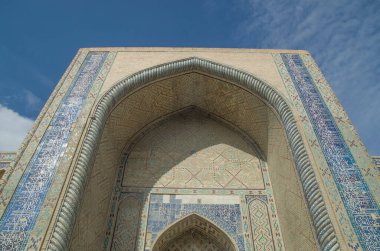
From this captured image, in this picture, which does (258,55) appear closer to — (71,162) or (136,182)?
(136,182)

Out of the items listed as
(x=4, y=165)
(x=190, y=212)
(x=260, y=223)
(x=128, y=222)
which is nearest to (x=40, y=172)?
(x=128, y=222)

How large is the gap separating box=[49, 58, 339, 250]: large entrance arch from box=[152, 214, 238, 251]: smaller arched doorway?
50.6 inches

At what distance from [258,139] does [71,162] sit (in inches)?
115

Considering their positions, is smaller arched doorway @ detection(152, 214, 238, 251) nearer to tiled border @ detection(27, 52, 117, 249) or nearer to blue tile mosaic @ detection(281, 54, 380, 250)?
tiled border @ detection(27, 52, 117, 249)

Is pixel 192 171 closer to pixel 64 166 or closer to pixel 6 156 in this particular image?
pixel 64 166

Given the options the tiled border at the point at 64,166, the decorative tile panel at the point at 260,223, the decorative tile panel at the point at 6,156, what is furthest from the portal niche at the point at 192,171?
the decorative tile panel at the point at 6,156

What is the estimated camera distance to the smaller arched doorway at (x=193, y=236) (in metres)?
4.17

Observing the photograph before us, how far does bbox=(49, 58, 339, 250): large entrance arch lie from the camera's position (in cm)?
311

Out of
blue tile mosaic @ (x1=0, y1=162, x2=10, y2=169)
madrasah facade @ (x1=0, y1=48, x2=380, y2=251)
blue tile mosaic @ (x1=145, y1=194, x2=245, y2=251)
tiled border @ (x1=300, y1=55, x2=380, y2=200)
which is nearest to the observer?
madrasah facade @ (x1=0, y1=48, x2=380, y2=251)

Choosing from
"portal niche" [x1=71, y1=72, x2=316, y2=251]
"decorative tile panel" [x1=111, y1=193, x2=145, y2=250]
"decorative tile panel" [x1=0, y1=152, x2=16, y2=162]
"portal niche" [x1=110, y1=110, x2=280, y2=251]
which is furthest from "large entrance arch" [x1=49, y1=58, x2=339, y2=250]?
"decorative tile panel" [x1=0, y1=152, x2=16, y2=162]

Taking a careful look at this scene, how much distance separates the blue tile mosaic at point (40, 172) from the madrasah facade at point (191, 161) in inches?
0.5

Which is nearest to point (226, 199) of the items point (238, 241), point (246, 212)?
point (246, 212)

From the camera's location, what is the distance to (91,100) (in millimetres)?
4484

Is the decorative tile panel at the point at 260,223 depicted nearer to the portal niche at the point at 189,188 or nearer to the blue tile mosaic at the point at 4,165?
the portal niche at the point at 189,188
